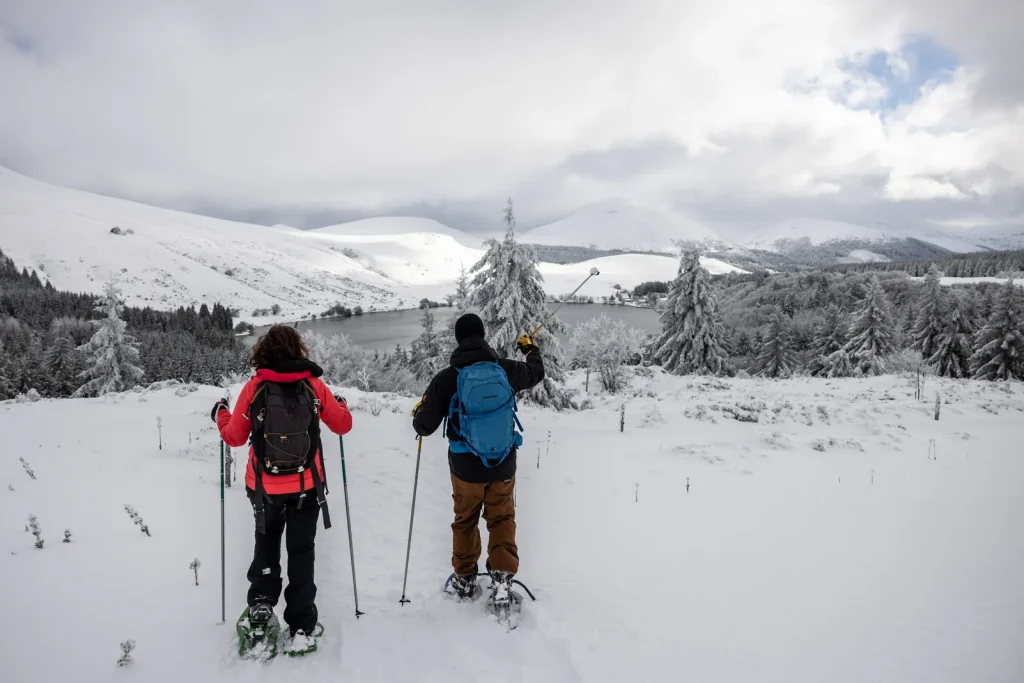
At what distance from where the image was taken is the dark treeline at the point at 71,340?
4175 centimetres

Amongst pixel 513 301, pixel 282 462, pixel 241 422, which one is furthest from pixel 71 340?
pixel 282 462

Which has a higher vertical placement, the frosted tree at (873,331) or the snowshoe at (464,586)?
the frosted tree at (873,331)

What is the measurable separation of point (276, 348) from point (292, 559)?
1630mm

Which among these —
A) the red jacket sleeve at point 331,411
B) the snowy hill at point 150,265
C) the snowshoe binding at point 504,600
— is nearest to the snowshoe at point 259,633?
the red jacket sleeve at point 331,411

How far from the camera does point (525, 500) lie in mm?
6992

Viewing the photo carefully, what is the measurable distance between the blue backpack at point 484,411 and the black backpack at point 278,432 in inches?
46.3

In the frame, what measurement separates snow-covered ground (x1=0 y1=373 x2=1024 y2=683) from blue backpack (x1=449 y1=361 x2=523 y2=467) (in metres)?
1.46

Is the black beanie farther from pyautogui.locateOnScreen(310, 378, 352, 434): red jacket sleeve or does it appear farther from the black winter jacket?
pyautogui.locateOnScreen(310, 378, 352, 434): red jacket sleeve

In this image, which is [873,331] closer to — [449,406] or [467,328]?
[467,328]

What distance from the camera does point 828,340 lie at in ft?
137

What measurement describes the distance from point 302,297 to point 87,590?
582 ft

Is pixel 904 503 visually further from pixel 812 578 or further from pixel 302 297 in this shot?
pixel 302 297

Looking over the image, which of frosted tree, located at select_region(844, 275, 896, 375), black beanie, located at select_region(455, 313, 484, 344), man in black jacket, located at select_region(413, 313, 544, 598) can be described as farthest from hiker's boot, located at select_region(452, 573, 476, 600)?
frosted tree, located at select_region(844, 275, 896, 375)

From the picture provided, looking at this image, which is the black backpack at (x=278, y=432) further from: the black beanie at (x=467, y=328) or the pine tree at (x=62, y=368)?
the pine tree at (x=62, y=368)
